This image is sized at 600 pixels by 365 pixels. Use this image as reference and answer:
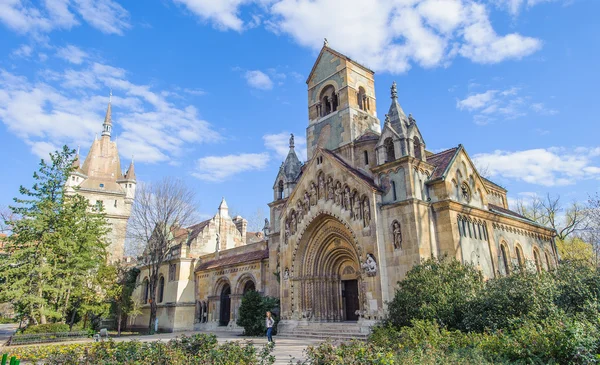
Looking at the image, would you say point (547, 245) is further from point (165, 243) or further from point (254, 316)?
point (165, 243)

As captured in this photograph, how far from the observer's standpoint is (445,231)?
1895 cm

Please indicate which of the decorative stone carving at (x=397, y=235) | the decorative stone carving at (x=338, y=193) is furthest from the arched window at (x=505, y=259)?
the decorative stone carving at (x=338, y=193)

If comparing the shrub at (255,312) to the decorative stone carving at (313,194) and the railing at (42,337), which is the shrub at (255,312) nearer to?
the decorative stone carving at (313,194)

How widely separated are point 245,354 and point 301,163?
20.8m

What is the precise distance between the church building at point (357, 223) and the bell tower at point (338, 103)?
3.1 inches

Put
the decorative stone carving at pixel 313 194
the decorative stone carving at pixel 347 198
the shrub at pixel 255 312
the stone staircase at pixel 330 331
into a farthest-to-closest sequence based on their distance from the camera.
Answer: the shrub at pixel 255 312, the decorative stone carving at pixel 313 194, the decorative stone carving at pixel 347 198, the stone staircase at pixel 330 331

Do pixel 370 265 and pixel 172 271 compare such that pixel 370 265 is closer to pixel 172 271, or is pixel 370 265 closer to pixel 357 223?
pixel 357 223

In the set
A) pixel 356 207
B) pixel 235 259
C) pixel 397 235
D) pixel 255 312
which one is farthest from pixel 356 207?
pixel 235 259

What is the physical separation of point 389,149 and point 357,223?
181 inches

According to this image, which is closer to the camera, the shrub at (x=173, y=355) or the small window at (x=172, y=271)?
the shrub at (x=173, y=355)

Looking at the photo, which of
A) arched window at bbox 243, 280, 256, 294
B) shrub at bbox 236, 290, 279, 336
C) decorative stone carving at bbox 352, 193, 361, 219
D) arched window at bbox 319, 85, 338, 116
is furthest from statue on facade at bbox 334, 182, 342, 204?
arched window at bbox 243, 280, 256, 294

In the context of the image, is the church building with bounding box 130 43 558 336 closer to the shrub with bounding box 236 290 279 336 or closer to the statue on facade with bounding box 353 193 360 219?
the statue on facade with bounding box 353 193 360 219

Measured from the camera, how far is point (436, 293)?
1491cm

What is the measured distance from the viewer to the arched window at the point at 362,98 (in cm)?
2661
